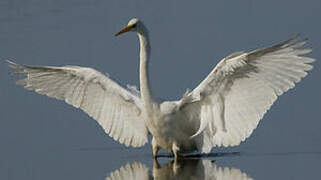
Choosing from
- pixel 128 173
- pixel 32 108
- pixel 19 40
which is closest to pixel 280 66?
pixel 128 173

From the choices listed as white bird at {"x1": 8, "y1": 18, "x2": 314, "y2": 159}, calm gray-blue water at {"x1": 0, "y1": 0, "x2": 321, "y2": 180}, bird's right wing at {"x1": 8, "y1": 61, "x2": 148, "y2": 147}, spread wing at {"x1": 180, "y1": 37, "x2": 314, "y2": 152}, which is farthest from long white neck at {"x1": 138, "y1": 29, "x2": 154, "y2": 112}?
calm gray-blue water at {"x1": 0, "y1": 0, "x2": 321, "y2": 180}

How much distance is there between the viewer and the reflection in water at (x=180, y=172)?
1405cm

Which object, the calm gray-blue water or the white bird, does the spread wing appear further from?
the calm gray-blue water

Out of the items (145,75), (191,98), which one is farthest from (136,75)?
(191,98)

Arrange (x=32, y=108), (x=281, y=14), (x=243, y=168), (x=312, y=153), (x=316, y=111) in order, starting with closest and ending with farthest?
(x=243, y=168) < (x=312, y=153) < (x=316, y=111) < (x=32, y=108) < (x=281, y=14)

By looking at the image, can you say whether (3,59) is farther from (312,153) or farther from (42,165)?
(312,153)

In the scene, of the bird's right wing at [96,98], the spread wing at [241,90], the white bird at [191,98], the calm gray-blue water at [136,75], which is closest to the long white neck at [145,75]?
the white bird at [191,98]

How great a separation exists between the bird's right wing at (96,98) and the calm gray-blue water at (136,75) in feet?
1.13

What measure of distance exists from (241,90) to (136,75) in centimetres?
491

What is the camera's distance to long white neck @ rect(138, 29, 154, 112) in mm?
15820

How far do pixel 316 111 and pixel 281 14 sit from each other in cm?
548

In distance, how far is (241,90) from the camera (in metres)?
15.5

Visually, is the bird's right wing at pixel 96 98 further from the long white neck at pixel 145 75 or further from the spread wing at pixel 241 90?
the spread wing at pixel 241 90

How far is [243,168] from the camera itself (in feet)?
48.0
